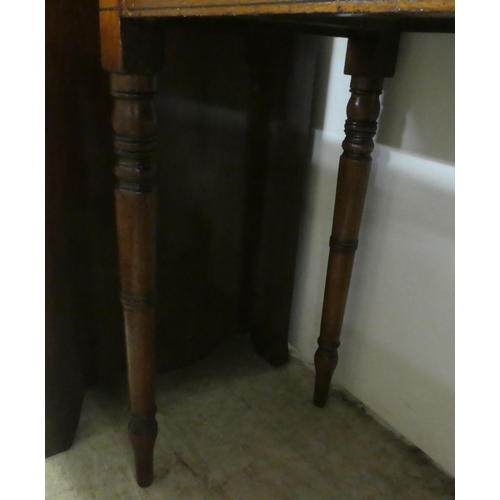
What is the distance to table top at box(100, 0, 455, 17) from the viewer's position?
0.35m

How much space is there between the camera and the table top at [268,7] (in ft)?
1.13

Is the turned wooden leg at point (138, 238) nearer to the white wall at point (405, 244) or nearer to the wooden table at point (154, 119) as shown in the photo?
the wooden table at point (154, 119)

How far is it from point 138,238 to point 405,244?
47cm

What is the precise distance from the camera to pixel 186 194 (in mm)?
856

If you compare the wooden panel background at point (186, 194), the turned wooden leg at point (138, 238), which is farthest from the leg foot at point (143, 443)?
the wooden panel background at point (186, 194)

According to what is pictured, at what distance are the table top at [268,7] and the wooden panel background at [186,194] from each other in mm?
134

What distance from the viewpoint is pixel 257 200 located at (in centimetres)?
97

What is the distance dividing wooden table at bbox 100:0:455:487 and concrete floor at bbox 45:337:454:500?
0.25 feet

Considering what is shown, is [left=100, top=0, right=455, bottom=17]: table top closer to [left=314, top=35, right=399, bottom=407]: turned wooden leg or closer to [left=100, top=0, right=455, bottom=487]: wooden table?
[left=100, top=0, right=455, bottom=487]: wooden table

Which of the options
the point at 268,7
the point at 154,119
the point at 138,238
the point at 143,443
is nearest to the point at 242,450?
the point at 143,443

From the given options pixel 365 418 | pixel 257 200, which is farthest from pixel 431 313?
pixel 257 200

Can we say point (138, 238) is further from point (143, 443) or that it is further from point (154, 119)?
point (143, 443)

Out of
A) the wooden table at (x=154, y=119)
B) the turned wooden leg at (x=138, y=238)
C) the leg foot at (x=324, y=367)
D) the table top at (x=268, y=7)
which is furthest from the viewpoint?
the leg foot at (x=324, y=367)

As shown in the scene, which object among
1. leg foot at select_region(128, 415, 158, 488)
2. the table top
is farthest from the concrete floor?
the table top
